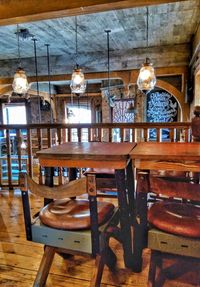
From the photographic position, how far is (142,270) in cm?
164

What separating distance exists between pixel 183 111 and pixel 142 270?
4779 millimetres

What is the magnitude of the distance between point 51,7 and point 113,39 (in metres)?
2.73

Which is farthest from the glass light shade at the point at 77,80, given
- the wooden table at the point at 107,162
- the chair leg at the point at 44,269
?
the chair leg at the point at 44,269

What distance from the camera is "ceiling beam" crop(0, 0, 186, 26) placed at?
2.32 m

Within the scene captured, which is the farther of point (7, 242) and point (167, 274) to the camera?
point (7, 242)

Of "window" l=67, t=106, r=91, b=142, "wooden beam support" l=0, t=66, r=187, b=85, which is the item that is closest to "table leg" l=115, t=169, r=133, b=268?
"wooden beam support" l=0, t=66, r=187, b=85

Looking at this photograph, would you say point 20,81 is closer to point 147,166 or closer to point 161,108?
point 147,166

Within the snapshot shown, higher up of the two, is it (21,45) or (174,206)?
(21,45)

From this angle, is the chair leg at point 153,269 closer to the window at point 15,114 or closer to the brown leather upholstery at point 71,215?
the brown leather upholstery at point 71,215

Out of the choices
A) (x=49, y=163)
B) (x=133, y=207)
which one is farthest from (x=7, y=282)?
(x=133, y=207)

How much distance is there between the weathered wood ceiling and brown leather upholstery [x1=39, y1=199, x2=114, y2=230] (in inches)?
125

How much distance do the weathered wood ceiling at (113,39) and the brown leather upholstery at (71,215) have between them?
3186 millimetres

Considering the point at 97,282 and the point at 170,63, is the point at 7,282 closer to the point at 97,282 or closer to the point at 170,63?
the point at 97,282

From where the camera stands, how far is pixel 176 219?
1220 mm
